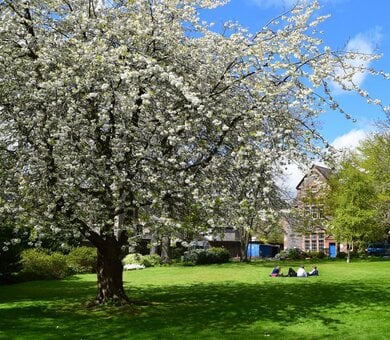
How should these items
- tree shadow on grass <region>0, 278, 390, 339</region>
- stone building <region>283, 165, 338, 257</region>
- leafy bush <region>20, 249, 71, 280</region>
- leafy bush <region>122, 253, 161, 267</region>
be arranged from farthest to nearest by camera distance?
leafy bush <region>122, 253, 161, 267</region>, stone building <region>283, 165, 338, 257</region>, leafy bush <region>20, 249, 71, 280</region>, tree shadow on grass <region>0, 278, 390, 339</region>

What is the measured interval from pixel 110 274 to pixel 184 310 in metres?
2.68

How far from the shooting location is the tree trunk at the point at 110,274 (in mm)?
15586

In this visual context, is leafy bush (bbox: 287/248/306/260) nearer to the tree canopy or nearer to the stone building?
the stone building

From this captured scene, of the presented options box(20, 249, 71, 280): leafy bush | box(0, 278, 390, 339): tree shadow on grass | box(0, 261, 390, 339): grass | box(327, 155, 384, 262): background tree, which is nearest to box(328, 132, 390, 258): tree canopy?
box(327, 155, 384, 262): background tree

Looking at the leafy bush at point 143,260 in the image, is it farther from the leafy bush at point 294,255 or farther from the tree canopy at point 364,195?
the leafy bush at point 294,255

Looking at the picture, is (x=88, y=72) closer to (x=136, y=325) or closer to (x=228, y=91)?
(x=228, y=91)

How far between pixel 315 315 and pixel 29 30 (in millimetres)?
11729

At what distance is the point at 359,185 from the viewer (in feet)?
137

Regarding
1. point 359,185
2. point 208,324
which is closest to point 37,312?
point 208,324

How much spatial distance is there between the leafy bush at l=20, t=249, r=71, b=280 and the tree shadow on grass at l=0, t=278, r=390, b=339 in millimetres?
7473

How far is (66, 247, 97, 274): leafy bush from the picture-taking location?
112ft

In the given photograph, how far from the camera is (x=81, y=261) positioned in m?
34.8

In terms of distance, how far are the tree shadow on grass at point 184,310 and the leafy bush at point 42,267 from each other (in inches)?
294

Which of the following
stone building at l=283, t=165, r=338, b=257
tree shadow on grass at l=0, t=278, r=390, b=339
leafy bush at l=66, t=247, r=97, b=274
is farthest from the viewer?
stone building at l=283, t=165, r=338, b=257
